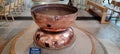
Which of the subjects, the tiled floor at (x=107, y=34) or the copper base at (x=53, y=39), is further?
the tiled floor at (x=107, y=34)

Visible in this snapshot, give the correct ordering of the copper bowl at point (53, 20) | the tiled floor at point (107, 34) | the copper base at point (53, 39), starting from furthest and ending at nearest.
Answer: the tiled floor at point (107, 34), the copper base at point (53, 39), the copper bowl at point (53, 20)

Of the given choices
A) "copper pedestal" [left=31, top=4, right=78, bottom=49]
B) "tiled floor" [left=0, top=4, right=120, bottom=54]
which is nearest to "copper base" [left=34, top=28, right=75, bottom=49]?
"copper pedestal" [left=31, top=4, right=78, bottom=49]

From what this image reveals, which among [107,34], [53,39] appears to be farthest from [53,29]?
[107,34]

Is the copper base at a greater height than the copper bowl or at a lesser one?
lesser

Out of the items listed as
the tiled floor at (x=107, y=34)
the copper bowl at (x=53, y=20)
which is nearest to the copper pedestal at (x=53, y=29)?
the copper bowl at (x=53, y=20)

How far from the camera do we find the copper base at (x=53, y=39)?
2092 millimetres

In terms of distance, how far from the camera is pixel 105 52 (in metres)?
2.60

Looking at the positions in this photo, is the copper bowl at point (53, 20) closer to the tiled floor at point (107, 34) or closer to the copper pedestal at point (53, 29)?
the copper pedestal at point (53, 29)

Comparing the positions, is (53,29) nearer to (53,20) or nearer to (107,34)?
(53,20)

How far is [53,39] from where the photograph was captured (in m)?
2.08

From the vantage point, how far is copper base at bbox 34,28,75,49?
2092mm

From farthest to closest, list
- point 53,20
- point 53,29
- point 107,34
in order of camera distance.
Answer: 1. point 107,34
2. point 53,29
3. point 53,20

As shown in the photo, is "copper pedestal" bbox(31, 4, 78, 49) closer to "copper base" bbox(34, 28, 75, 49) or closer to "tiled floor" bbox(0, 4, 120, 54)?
"copper base" bbox(34, 28, 75, 49)

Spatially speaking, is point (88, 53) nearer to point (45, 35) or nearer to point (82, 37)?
point (82, 37)
